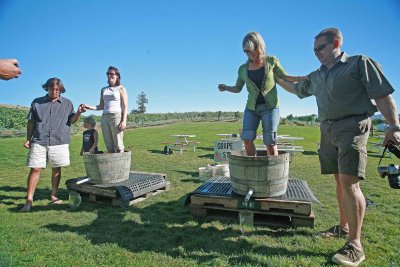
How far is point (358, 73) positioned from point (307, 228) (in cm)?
209

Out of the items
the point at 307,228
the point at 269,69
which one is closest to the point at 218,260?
the point at 307,228

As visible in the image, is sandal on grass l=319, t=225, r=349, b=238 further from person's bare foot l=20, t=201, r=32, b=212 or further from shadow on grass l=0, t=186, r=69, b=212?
person's bare foot l=20, t=201, r=32, b=212

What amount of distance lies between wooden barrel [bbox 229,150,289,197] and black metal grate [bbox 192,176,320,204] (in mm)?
210

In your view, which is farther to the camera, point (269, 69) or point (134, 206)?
point (134, 206)

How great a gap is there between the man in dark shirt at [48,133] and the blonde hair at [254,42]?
3297mm

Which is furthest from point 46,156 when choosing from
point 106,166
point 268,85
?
point 268,85

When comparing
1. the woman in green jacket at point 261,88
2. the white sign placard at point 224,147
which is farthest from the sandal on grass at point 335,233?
the white sign placard at point 224,147

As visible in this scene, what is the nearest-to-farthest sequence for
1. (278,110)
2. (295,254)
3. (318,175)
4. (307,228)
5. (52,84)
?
1. (295,254)
2. (307,228)
3. (278,110)
4. (52,84)
5. (318,175)

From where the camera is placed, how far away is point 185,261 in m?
2.76

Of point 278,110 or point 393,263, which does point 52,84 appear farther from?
point 393,263

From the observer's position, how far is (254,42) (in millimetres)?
3637

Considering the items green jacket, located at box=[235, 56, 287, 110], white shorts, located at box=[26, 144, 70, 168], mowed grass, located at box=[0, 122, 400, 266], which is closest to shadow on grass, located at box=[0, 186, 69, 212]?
mowed grass, located at box=[0, 122, 400, 266]

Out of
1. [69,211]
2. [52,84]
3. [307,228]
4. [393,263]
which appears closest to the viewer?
[393,263]

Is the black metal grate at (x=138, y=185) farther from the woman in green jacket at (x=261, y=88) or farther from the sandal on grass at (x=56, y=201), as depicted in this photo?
the woman in green jacket at (x=261, y=88)
